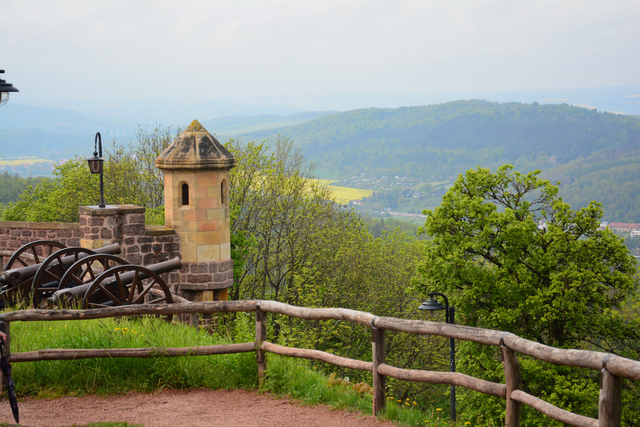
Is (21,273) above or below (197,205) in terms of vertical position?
below

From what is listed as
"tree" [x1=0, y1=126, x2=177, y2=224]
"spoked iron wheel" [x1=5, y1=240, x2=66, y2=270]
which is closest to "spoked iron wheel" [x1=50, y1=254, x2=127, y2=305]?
"spoked iron wheel" [x1=5, y1=240, x2=66, y2=270]

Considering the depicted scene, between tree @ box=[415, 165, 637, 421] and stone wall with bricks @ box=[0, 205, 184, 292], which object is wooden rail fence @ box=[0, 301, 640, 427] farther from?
tree @ box=[415, 165, 637, 421]

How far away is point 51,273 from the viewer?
9.89m

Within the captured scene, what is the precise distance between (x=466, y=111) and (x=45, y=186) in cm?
12635

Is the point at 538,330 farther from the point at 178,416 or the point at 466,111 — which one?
the point at 466,111

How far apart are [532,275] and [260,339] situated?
14.5 m

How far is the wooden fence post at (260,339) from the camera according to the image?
5664 mm

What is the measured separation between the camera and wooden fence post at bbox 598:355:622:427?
3.49 metres

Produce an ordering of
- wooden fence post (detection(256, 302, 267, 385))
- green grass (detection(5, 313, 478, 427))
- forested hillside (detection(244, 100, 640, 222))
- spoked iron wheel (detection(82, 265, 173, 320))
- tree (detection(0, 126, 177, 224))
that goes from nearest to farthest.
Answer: green grass (detection(5, 313, 478, 427)) → wooden fence post (detection(256, 302, 267, 385)) → spoked iron wheel (detection(82, 265, 173, 320)) → tree (detection(0, 126, 177, 224)) → forested hillside (detection(244, 100, 640, 222))

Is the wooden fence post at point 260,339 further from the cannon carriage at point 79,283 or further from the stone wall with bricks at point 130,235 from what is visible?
the stone wall with bricks at point 130,235

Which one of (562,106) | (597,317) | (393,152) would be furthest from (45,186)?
(562,106)

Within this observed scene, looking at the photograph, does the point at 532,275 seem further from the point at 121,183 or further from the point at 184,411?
the point at 121,183

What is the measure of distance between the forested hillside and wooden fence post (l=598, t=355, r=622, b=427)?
350ft

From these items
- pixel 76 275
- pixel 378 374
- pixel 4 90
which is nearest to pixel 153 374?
pixel 378 374
